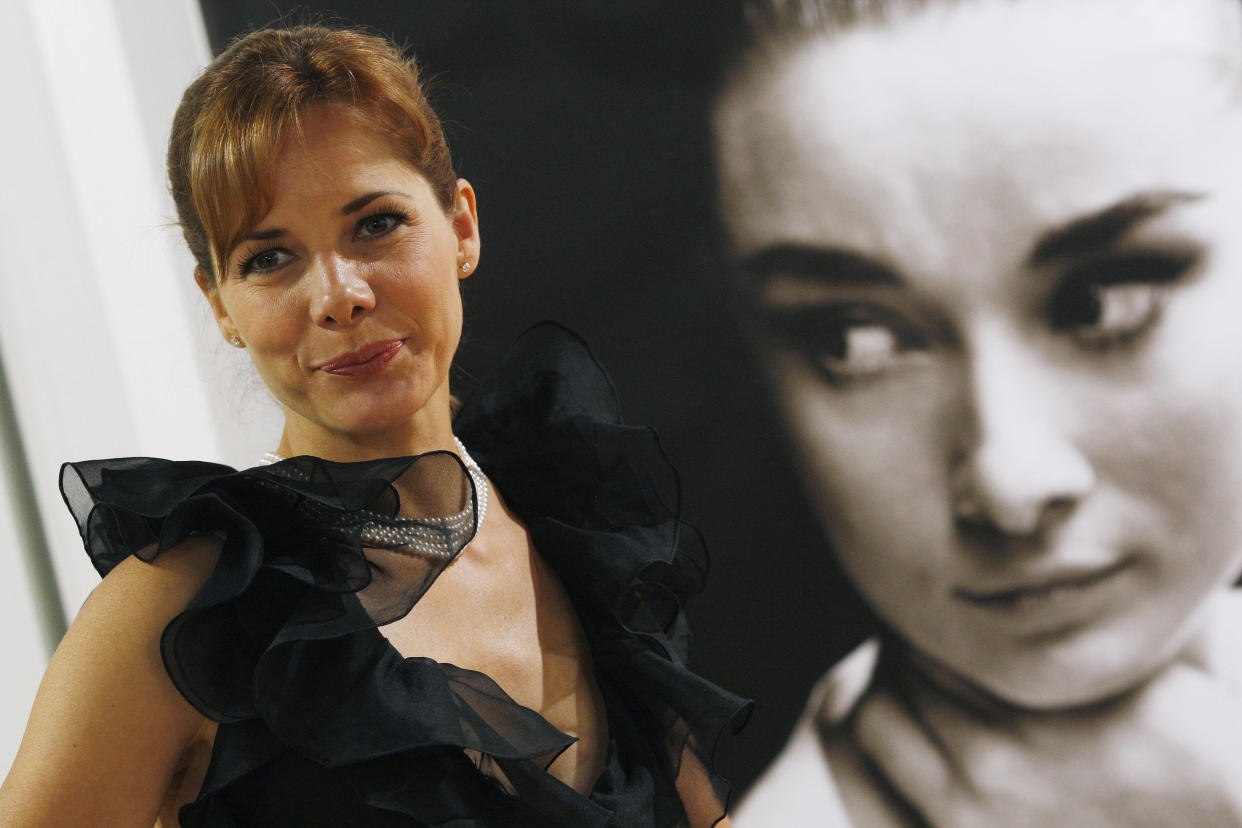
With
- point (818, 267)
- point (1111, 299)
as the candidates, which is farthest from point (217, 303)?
point (1111, 299)

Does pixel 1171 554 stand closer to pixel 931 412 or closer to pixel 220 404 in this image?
pixel 931 412

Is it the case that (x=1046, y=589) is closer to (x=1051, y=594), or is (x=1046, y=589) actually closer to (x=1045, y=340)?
(x=1051, y=594)

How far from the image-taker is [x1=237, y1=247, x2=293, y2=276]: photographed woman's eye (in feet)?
3.05

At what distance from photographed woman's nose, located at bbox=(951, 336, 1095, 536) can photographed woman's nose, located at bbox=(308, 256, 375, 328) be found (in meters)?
1.06

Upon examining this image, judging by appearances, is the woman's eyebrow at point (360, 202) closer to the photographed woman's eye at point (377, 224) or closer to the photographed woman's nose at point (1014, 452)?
the photographed woman's eye at point (377, 224)

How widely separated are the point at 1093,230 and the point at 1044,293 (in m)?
0.12

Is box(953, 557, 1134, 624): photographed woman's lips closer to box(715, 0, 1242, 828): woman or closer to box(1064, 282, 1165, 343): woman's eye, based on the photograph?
box(715, 0, 1242, 828): woman

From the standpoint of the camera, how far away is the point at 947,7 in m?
1.65

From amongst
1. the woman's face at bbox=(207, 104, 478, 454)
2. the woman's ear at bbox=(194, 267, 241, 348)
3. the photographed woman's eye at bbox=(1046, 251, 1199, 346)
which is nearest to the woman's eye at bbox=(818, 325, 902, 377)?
the photographed woman's eye at bbox=(1046, 251, 1199, 346)

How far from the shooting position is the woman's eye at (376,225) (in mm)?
953

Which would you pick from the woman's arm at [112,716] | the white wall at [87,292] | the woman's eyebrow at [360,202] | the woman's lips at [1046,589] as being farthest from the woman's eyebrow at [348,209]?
the woman's lips at [1046,589]

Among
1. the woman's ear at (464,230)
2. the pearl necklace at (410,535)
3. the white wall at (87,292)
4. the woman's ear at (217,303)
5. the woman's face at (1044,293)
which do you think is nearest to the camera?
the pearl necklace at (410,535)

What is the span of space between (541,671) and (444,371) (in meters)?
0.29

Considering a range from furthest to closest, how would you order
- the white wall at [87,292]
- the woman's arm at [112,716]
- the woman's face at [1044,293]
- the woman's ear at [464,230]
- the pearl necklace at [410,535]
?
the woman's face at [1044,293]
the white wall at [87,292]
the woman's ear at [464,230]
the pearl necklace at [410,535]
the woman's arm at [112,716]
